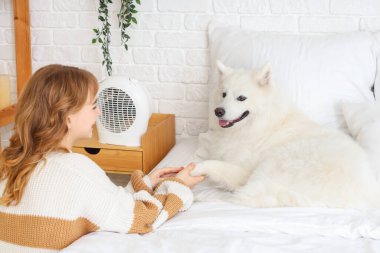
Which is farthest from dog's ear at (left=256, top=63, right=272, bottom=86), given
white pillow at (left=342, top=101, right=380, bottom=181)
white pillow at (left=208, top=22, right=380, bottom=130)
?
white pillow at (left=342, top=101, right=380, bottom=181)

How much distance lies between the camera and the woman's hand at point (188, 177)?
1765 millimetres

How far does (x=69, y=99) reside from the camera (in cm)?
133

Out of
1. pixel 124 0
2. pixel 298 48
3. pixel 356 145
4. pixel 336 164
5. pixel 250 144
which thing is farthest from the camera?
pixel 124 0

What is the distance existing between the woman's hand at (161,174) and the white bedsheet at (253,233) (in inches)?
7.6

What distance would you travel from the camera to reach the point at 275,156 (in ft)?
5.95

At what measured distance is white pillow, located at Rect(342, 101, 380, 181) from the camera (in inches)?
71.4

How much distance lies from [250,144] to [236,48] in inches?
22.2

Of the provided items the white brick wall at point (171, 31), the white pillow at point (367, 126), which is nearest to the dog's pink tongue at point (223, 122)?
the white pillow at point (367, 126)

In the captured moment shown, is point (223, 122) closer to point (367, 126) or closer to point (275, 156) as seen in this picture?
point (275, 156)

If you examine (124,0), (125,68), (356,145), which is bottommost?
(356,145)

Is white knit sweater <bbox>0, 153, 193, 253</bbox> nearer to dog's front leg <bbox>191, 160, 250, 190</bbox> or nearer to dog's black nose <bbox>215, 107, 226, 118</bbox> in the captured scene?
dog's front leg <bbox>191, 160, 250, 190</bbox>

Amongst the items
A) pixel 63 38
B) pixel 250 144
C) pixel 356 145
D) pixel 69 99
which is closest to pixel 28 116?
pixel 69 99

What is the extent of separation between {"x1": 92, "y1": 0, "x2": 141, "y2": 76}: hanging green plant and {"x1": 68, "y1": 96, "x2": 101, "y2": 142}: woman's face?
3.95 feet

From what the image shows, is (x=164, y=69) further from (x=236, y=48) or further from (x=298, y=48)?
(x=298, y=48)
